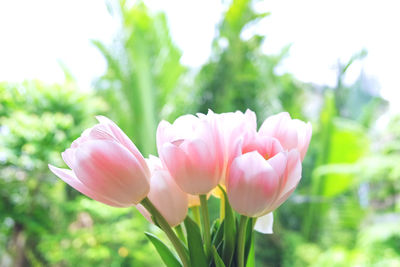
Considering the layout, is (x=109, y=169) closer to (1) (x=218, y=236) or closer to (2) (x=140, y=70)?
(1) (x=218, y=236)

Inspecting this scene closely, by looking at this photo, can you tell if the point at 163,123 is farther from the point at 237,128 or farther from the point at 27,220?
the point at 27,220

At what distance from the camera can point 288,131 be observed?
213mm

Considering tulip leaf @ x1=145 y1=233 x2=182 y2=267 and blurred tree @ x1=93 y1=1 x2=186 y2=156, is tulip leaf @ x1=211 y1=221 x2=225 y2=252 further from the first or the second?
blurred tree @ x1=93 y1=1 x2=186 y2=156

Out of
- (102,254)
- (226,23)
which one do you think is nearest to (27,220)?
(102,254)

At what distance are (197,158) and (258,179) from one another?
4 centimetres

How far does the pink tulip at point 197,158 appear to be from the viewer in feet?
0.62

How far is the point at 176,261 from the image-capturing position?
0.22 metres

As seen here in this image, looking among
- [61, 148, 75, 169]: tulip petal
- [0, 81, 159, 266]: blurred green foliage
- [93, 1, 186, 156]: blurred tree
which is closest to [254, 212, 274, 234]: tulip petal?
[61, 148, 75, 169]: tulip petal

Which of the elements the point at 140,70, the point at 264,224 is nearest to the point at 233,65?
the point at 140,70

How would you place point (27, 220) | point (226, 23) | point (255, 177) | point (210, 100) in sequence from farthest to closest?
point (210, 100)
point (226, 23)
point (27, 220)
point (255, 177)

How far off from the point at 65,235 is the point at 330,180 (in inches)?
69.1

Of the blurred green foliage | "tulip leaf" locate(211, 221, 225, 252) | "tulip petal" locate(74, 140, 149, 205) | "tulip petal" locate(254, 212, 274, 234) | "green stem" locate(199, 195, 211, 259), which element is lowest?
the blurred green foliage

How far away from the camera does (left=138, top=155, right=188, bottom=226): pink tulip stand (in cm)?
21

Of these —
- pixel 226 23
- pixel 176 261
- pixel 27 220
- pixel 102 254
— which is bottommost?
pixel 102 254
